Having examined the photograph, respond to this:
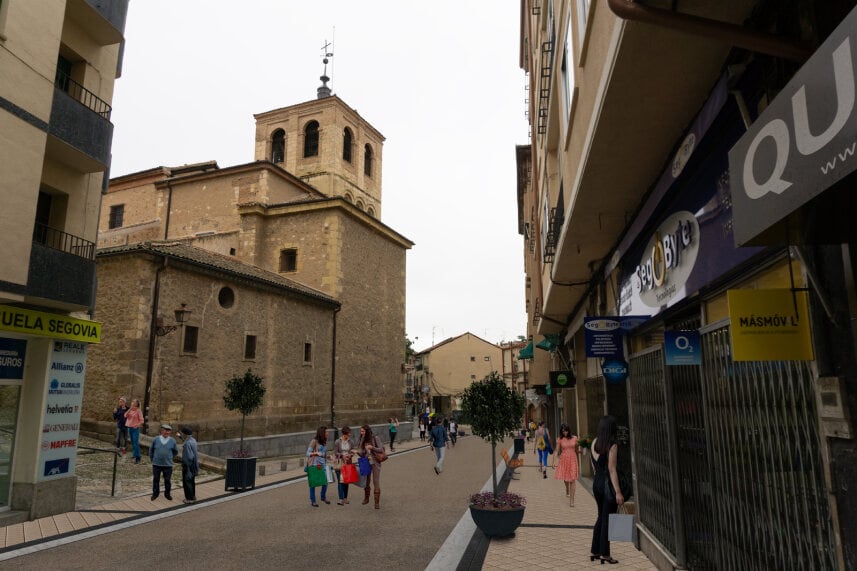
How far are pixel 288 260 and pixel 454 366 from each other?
139ft

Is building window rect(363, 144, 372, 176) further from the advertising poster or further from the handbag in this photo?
the handbag

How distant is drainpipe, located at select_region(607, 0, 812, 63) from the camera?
2.89 m

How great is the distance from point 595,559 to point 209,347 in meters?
17.2

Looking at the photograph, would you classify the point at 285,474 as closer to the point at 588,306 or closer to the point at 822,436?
the point at 588,306

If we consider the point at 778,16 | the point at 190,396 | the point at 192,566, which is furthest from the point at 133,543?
the point at 190,396

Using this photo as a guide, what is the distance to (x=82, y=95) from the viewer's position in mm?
11719

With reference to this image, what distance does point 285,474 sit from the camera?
16.6m

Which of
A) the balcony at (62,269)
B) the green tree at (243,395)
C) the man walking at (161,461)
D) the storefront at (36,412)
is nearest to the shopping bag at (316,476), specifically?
the man walking at (161,461)

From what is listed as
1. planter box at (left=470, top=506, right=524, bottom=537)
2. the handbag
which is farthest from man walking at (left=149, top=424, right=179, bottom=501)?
planter box at (left=470, top=506, right=524, bottom=537)

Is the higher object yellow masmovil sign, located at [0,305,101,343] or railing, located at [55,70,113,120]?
railing, located at [55,70,113,120]

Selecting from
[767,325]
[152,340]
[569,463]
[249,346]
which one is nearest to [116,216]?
[249,346]

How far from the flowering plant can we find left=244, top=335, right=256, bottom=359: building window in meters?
16.3

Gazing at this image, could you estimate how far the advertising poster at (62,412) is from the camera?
33.3 ft

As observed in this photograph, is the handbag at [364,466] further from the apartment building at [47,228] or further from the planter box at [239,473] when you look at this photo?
the apartment building at [47,228]
